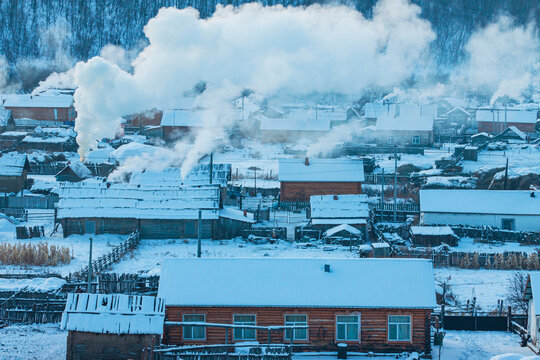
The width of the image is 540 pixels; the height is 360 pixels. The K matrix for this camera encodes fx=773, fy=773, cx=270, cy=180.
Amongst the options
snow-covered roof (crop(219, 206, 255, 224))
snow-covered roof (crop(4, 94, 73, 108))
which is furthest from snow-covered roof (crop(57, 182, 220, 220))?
snow-covered roof (crop(4, 94, 73, 108))

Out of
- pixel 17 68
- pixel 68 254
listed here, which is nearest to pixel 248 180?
pixel 68 254

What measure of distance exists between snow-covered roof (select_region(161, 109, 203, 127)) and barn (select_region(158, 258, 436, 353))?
45537mm

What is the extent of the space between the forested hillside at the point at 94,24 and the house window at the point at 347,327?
86.8 metres

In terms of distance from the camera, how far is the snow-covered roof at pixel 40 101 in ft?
238

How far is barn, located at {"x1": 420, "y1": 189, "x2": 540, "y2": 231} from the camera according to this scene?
38812mm

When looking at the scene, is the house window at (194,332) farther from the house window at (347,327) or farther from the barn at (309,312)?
the house window at (347,327)

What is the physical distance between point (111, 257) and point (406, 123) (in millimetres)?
41575

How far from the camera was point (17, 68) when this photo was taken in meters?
100

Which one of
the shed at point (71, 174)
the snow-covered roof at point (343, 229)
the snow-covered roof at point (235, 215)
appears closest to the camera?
the snow-covered roof at point (343, 229)

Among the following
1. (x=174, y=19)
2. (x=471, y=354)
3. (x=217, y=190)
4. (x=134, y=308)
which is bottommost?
(x=471, y=354)

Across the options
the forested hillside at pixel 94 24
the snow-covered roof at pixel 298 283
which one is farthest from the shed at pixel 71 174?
the forested hillside at pixel 94 24

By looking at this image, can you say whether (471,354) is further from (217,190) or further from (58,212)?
(58,212)

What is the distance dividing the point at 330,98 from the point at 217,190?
197 ft

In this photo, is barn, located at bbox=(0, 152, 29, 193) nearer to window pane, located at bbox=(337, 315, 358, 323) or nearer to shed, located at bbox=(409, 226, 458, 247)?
shed, located at bbox=(409, 226, 458, 247)
